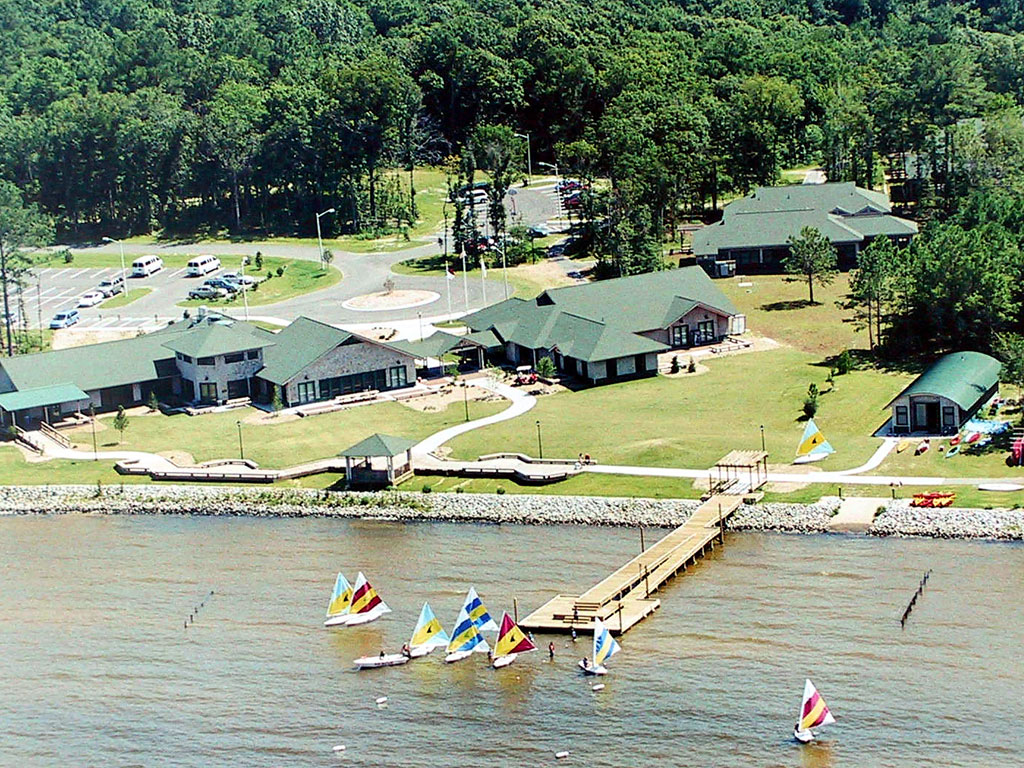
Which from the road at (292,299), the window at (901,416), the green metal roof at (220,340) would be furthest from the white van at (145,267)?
the window at (901,416)

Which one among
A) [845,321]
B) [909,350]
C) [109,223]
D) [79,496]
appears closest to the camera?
[79,496]

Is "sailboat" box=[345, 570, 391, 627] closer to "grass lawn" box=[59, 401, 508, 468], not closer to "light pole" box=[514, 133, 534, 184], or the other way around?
"grass lawn" box=[59, 401, 508, 468]

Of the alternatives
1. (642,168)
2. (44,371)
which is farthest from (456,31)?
(44,371)

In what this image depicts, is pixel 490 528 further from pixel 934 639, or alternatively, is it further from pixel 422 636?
pixel 934 639

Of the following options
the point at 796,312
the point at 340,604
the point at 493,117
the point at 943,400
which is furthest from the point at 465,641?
the point at 493,117

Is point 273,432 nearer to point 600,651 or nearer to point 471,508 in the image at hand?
point 471,508

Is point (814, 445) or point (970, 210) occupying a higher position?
point (970, 210)
